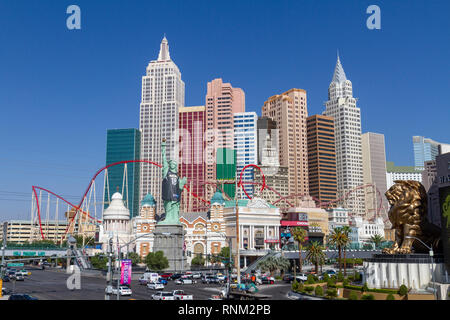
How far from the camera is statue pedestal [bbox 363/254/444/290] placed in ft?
188

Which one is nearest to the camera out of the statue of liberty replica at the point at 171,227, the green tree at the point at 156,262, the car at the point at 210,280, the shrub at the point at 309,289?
the shrub at the point at 309,289

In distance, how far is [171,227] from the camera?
11581 centimetres

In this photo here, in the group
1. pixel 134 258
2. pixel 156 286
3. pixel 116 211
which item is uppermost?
pixel 116 211

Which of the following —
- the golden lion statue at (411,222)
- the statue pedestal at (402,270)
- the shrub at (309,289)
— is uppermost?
the golden lion statue at (411,222)

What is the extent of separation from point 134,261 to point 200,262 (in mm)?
17984

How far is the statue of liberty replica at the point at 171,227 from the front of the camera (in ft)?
371

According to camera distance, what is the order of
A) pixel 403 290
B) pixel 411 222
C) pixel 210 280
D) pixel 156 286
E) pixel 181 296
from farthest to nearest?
1. pixel 210 280
2. pixel 156 286
3. pixel 411 222
4. pixel 181 296
5. pixel 403 290

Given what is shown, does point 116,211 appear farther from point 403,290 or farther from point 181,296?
point 403,290

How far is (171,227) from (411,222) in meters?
67.2

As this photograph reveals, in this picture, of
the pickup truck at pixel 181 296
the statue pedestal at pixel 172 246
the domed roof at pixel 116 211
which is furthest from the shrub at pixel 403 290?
the domed roof at pixel 116 211

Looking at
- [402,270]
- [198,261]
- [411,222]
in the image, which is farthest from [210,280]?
[198,261]

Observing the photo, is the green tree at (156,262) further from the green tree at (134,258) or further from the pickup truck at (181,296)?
the pickup truck at (181,296)

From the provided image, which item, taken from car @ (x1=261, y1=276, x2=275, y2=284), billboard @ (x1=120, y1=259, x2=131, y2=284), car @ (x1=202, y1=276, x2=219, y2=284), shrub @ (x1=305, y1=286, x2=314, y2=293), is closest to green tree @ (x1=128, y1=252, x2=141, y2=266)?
car @ (x1=202, y1=276, x2=219, y2=284)

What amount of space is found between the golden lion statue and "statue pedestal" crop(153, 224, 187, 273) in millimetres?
61252
